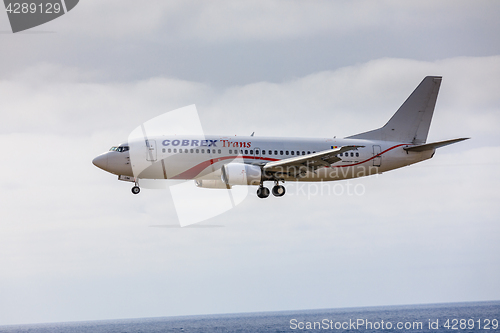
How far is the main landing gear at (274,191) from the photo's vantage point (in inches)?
1855

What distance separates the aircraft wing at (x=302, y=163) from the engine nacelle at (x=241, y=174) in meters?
1.00

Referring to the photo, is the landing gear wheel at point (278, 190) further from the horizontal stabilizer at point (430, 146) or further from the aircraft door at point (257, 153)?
the horizontal stabilizer at point (430, 146)

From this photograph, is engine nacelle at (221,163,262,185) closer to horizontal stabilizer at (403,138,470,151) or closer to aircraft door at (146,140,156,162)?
aircraft door at (146,140,156,162)

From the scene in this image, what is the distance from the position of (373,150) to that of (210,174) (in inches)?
601

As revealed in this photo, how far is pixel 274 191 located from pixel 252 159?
10.9 feet

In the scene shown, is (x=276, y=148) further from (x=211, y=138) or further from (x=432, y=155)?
(x=432, y=155)

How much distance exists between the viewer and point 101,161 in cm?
4569

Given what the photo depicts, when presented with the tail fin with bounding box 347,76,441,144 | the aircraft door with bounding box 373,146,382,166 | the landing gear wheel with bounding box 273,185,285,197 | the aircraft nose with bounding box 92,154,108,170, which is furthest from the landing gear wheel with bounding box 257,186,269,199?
the aircraft nose with bounding box 92,154,108,170

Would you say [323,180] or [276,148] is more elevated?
[276,148]

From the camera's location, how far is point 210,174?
45906mm

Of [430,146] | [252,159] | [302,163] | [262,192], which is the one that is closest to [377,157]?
[430,146]

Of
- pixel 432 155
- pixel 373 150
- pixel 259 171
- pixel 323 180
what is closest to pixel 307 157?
pixel 259 171

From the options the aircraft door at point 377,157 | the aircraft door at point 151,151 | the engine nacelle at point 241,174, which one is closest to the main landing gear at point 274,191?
the engine nacelle at point 241,174

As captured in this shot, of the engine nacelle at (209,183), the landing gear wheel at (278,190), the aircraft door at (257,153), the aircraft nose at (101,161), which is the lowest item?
the landing gear wheel at (278,190)
